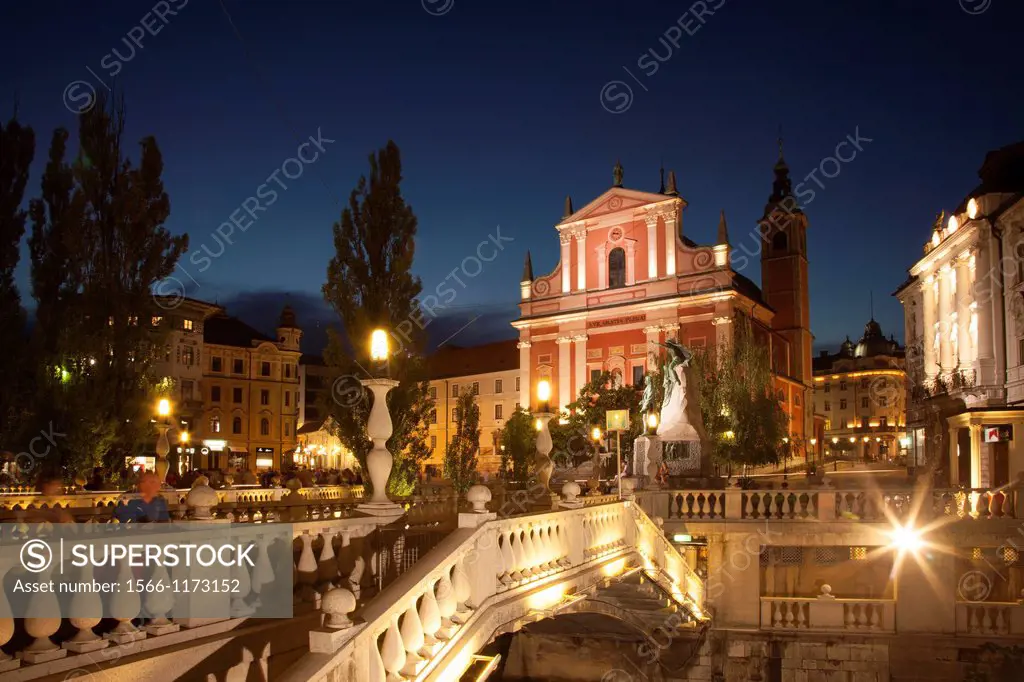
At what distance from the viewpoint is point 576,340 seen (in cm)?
5359

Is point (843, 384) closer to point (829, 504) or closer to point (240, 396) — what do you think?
point (240, 396)

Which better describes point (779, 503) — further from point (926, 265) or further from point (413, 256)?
point (926, 265)

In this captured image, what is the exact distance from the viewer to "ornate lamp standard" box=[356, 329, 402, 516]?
31.3 feet

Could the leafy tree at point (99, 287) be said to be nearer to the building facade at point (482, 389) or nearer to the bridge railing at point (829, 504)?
the bridge railing at point (829, 504)

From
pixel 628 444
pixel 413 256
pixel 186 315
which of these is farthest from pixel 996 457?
pixel 186 315

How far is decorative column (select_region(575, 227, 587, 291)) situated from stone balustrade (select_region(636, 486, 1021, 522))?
119ft

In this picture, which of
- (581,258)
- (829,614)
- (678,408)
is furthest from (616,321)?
(829,614)

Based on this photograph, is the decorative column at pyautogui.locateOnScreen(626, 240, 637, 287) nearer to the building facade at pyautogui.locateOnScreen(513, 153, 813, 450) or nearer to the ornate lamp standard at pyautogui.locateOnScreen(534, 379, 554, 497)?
the building facade at pyautogui.locateOnScreen(513, 153, 813, 450)

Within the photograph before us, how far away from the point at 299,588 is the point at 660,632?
10.8m

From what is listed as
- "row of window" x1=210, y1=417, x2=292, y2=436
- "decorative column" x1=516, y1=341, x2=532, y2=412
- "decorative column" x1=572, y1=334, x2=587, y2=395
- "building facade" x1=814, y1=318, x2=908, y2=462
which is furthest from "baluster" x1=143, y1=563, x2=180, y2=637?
"building facade" x1=814, y1=318, x2=908, y2=462

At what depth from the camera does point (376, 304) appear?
2386 centimetres

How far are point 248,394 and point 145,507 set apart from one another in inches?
2170

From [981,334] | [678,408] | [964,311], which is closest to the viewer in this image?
[678,408]

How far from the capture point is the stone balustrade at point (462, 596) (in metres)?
5.26
